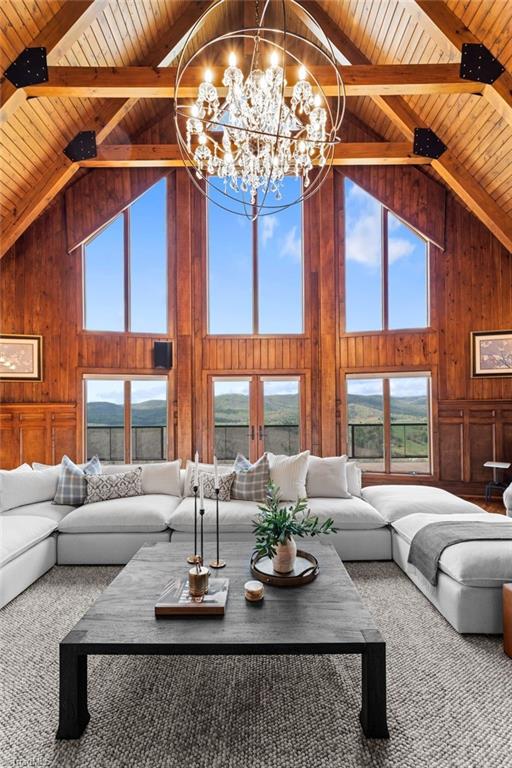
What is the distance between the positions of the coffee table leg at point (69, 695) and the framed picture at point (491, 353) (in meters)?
6.22

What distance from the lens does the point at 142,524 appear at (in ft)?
11.7

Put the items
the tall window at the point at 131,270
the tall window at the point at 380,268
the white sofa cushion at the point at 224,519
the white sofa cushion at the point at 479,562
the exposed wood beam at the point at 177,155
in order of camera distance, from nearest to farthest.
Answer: the white sofa cushion at the point at 479,562 < the white sofa cushion at the point at 224,519 < the exposed wood beam at the point at 177,155 < the tall window at the point at 380,268 < the tall window at the point at 131,270

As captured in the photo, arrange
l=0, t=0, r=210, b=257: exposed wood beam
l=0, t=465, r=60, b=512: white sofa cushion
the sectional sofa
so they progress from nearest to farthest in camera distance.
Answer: the sectional sofa < l=0, t=465, r=60, b=512: white sofa cushion < l=0, t=0, r=210, b=257: exposed wood beam

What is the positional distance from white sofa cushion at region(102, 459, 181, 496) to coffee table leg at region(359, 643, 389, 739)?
2793 millimetres

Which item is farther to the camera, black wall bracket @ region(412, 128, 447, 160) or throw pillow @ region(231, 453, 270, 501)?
black wall bracket @ region(412, 128, 447, 160)

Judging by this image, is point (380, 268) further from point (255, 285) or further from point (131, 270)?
point (131, 270)

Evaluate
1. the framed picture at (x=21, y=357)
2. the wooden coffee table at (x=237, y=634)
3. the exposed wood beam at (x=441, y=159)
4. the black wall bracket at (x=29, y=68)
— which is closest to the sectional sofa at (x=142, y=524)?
the wooden coffee table at (x=237, y=634)

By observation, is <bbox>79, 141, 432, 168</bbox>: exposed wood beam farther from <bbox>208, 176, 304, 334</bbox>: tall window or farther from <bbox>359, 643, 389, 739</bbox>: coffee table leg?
<bbox>359, 643, 389, 739</bbox>: coffee table leg

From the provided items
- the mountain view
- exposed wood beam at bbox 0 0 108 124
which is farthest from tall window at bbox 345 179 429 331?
exposed wood beam at bbox 0 0 108 124

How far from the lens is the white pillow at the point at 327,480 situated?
4082mm

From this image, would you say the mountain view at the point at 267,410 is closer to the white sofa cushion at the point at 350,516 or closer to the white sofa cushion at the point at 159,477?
the white sofa cushion at the point at 159,477

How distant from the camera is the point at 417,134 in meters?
5.21

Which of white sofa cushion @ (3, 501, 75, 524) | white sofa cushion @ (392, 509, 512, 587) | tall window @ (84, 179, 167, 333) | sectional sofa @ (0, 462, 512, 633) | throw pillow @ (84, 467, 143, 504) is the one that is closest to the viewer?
white sofa cushion @ (392, 509, 512, 587)

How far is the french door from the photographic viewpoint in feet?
22.5
